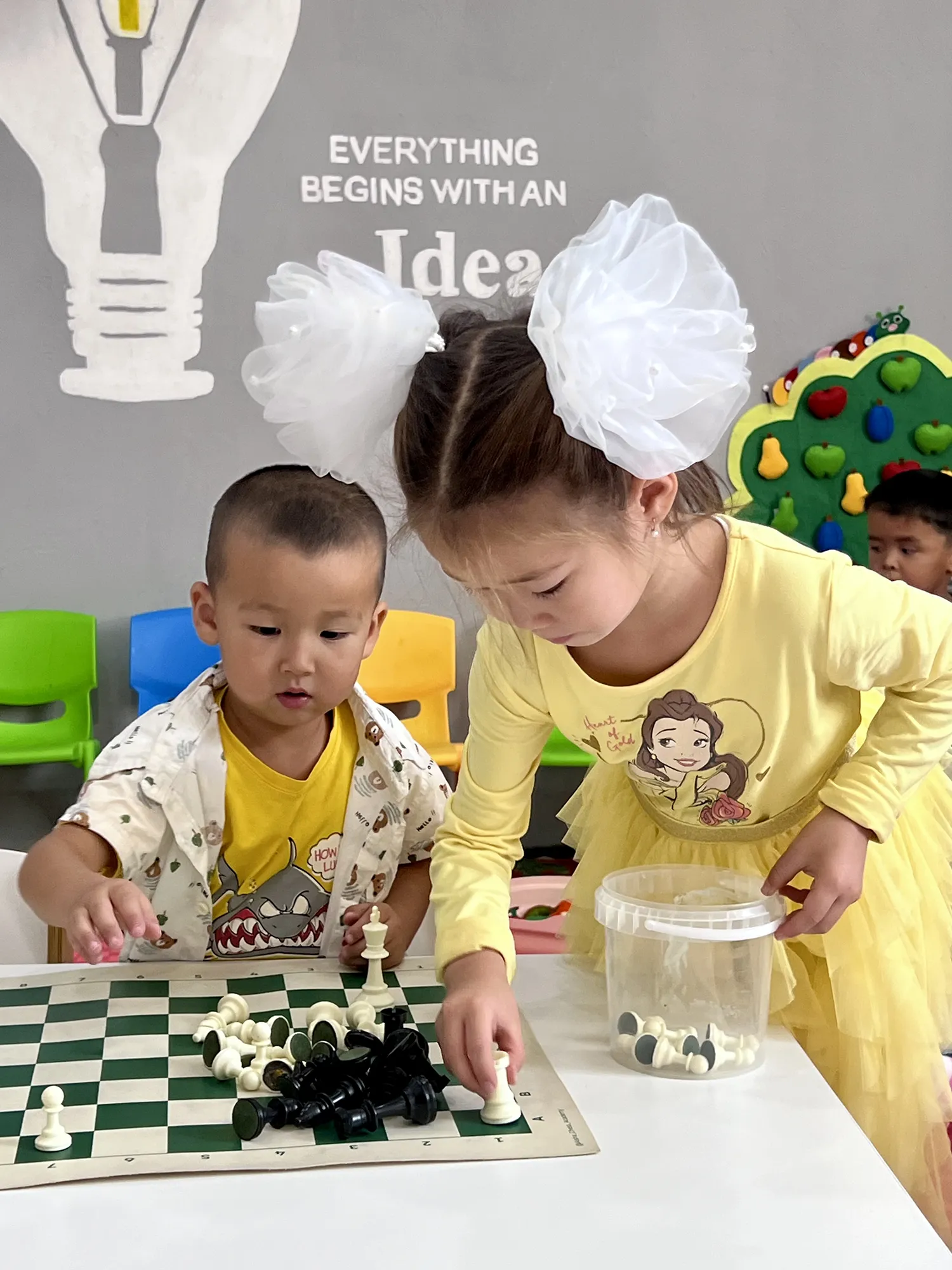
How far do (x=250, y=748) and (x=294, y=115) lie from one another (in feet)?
7.05

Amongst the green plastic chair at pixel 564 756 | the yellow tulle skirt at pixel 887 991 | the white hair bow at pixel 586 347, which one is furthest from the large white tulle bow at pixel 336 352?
the green plastic chair at pixel 564 756

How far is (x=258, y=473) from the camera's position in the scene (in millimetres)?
1544

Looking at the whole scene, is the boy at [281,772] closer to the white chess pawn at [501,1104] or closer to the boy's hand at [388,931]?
the boy's hand at [388,931]

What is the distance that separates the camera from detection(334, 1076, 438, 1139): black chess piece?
836mm

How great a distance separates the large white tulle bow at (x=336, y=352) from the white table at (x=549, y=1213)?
1.66ft

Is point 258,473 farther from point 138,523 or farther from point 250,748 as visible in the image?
point 138,523

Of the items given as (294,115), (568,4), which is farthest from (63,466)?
(568,4)

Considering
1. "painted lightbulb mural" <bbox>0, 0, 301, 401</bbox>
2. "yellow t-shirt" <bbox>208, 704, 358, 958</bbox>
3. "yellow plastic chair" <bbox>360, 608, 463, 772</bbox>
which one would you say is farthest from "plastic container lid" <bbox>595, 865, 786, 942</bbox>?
"painted lightbulb mural" <bbox>0, 0, 301, 401</bbox>

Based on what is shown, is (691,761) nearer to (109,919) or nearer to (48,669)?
(109,919)

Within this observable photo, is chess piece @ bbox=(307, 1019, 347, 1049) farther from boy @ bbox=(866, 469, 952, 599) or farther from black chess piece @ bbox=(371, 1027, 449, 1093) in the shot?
boy @ bbox=(866, 469, 952, 599)

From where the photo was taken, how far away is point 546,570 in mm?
919

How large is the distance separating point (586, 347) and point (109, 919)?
2.05ft

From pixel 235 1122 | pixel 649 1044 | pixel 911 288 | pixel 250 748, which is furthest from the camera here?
pixel 911 288

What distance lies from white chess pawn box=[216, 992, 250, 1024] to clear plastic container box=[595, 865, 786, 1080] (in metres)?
0.29
